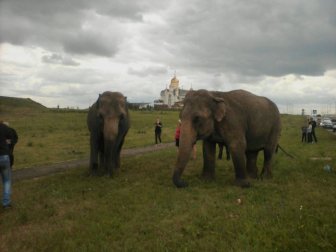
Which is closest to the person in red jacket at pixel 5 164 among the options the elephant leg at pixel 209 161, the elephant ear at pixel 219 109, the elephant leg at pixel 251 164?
the elephant ear at pixel 219 109

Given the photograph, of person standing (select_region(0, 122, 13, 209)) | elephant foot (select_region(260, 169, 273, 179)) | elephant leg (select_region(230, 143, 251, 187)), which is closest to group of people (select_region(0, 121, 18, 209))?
person standing (select_region(0, 122, 13, 209))

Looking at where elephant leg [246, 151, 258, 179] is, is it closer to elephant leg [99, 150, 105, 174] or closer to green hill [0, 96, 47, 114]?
elephant leg [99, 150, 105, 174]

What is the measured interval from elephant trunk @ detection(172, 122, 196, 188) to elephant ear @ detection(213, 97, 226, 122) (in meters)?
0.83

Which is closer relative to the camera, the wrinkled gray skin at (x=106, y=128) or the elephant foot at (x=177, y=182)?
the elephant foot at (x=177, y=182)

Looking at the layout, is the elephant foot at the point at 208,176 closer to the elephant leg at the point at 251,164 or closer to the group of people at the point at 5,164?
the elephant leg at the point at 251,164

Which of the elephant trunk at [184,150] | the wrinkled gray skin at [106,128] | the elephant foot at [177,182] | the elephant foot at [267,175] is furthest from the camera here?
the elephant foot at [267,175]

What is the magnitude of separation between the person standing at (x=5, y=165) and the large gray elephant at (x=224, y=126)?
4.32 meters

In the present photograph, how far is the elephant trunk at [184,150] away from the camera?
35.5ft

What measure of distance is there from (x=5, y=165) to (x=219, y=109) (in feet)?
19.5

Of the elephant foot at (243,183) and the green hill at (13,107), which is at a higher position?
the green hill at (13,107)

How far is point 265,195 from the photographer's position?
10.2 metres

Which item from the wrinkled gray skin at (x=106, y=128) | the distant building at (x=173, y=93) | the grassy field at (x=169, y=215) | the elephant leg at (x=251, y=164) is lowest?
the grassy field at (x=169, y=215)

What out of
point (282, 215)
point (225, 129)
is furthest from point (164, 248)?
point (225, 129)

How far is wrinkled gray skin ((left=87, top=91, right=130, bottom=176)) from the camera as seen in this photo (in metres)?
12.8
